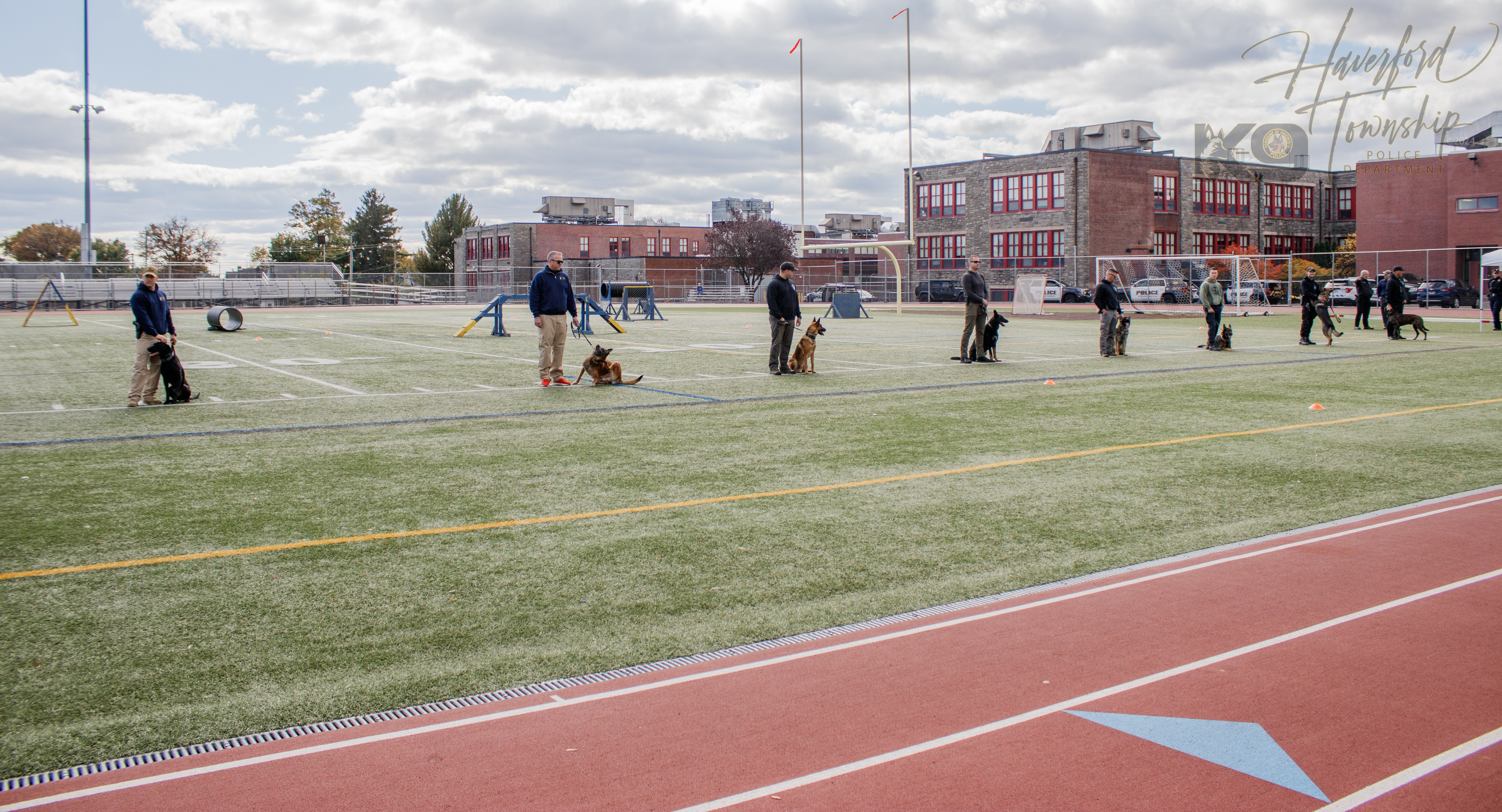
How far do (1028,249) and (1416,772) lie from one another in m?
69.9

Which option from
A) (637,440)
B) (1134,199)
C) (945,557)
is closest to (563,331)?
(637,440)

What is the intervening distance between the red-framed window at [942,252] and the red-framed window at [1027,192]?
13.1ft

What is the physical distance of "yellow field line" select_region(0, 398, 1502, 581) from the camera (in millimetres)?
6316

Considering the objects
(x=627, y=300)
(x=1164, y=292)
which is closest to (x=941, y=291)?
(x=1164, y=292)

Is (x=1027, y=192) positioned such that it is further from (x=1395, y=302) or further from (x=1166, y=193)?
(x=1395, y=302)

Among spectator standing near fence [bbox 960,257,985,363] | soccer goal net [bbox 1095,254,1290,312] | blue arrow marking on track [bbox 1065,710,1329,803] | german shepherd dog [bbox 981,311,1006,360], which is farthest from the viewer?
soccer goal net [bbox 1095,254,1290,312]

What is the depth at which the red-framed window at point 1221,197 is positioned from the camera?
238ft

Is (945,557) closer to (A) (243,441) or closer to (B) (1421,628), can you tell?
(B) (1421,628)

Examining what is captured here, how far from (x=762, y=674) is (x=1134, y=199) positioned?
2792 inches

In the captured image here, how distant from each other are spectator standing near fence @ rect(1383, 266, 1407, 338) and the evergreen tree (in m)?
114

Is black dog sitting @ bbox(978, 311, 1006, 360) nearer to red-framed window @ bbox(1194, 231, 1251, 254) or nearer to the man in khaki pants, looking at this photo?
the man in khaki pants

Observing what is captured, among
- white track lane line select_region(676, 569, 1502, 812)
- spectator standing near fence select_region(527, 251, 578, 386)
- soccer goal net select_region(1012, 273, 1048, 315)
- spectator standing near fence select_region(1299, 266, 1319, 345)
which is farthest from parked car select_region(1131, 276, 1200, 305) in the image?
white track lane line select_region(676, 569, 1502, 812)

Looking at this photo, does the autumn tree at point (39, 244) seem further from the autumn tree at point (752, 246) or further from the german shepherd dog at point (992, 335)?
the german shepherd dog at point (992, 335)

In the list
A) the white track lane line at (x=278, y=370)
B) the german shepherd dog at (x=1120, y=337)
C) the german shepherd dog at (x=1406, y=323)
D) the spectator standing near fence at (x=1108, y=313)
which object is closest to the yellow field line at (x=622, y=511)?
the white track lane line at (x=278, y=370)
